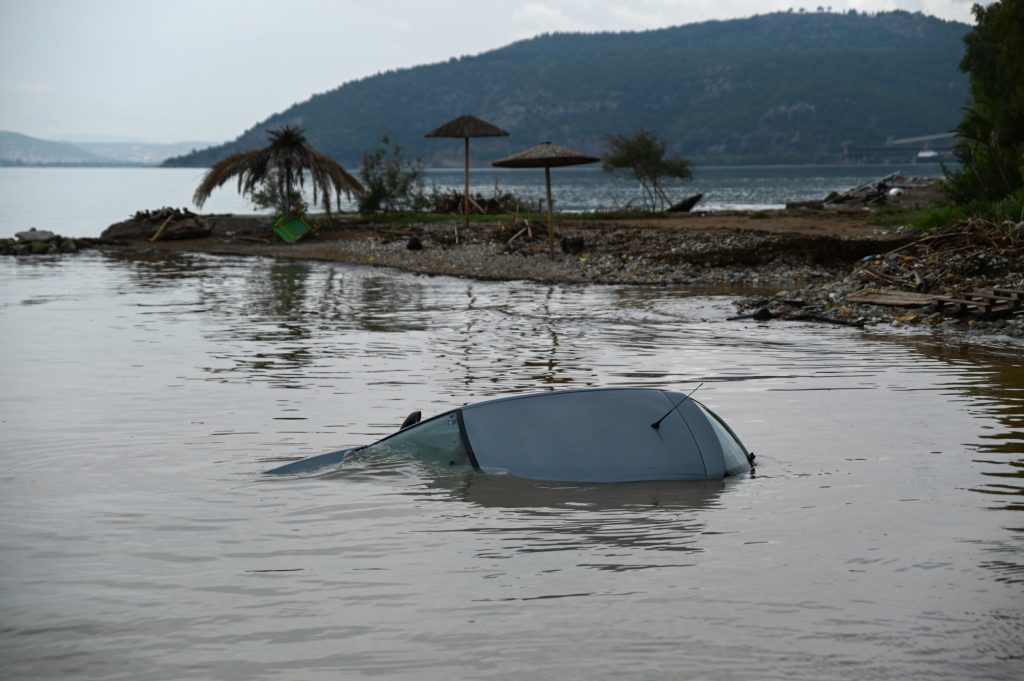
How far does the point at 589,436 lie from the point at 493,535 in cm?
110

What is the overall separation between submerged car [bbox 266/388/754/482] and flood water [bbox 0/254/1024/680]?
14 cm

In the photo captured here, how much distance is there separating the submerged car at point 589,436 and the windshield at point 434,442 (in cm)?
7

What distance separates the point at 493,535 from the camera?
6879 millimetres

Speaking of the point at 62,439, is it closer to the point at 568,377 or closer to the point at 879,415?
the point at 568,377

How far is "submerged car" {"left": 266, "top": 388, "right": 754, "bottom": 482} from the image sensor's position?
7.54 meters

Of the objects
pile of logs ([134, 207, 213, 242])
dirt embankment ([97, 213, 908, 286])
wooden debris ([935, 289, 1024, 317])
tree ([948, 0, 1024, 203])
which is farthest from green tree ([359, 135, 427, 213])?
wooden debris ([935, 289, 1024, 317])

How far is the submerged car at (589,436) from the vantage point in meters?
7.54

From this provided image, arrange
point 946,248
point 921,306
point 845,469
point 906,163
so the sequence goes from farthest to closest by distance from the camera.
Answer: point 906,163 < point 946,248 < point 921,306 < point 845,469

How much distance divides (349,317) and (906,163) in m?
197

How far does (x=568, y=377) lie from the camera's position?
1276 centimetres

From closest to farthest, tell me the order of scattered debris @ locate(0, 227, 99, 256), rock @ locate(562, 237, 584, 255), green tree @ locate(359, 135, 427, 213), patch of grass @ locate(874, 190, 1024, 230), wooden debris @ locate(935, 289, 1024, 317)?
wooden debris @ locate(935, 289, 1024, 317)
patch of grass @ locate(874, 190, 1024, 230)
rock @ locate(562, 237, 584, 255)
scattered debris @ locate(0, 227, 99, 256)
green tree @ locate(359, 135, 427, 213)

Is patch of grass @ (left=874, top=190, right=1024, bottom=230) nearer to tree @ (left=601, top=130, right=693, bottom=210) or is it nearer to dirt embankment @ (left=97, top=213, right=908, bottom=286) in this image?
dirt embankment @ (left=97, top=213, right=908, bottom=286)

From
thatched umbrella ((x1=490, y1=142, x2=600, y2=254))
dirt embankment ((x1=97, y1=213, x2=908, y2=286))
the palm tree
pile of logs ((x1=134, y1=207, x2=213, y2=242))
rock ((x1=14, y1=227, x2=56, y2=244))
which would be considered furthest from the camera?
pile of logs ((x1=134, y1=207, x2=213, y2=242))

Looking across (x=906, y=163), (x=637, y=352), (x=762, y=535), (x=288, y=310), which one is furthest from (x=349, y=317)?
(x=906, y=163)
